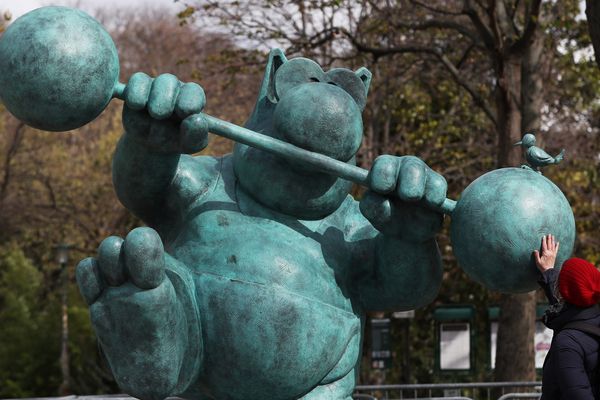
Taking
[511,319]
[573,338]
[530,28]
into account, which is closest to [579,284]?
[573,338]

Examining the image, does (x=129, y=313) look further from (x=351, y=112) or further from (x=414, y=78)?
(x=414, y=78)

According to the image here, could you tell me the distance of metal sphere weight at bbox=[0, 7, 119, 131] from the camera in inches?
127

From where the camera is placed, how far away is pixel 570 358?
12.2 ft

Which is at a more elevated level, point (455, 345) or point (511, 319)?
point (511, 319)

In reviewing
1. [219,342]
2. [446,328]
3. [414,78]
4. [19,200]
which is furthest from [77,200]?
[219,342]

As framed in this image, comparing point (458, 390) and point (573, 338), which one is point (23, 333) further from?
point (573, 338)

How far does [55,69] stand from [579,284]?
202cm

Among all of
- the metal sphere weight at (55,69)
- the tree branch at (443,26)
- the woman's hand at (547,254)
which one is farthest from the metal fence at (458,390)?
the metal sphere weight at (55,69)

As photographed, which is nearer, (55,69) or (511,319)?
(55,69)

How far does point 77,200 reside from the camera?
59.8 ft

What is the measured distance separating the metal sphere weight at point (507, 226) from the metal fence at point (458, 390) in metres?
3.88

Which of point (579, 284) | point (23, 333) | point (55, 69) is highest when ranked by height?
point (55, 69)

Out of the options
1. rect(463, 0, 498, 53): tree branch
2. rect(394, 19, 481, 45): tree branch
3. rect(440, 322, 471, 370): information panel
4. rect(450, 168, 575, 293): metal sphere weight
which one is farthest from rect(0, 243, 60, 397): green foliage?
rect(450, 168, 575, 293): metal sphere weight

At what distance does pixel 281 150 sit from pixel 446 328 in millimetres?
8509
